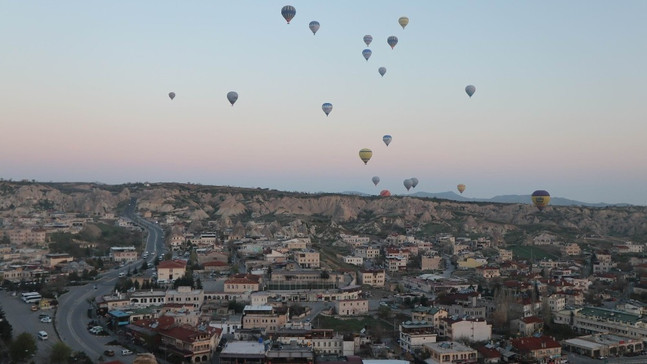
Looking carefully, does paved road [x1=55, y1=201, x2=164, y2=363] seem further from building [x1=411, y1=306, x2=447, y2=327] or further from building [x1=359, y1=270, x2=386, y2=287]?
building [x1=359, y1=270, x2=386, y2=287]

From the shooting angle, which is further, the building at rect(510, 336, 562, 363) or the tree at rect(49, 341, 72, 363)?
the building at rect(510, 336, 562, 363)

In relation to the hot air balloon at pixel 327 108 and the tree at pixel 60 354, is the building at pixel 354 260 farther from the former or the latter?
the tree at pixel 60 354

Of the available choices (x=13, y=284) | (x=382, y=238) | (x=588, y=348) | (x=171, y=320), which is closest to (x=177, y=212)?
(x=382, y=238)

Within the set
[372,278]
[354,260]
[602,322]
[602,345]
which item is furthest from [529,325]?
[354,260]

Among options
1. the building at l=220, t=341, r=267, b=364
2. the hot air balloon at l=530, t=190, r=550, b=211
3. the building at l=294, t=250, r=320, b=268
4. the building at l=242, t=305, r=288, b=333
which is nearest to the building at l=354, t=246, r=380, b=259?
the building at l=294, t=250, r=320, b=268

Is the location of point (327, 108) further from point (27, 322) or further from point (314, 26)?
point (27, 322)

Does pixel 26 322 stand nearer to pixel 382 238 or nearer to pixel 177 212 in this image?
pixel 382 238

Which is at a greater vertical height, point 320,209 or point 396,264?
point 320,209
